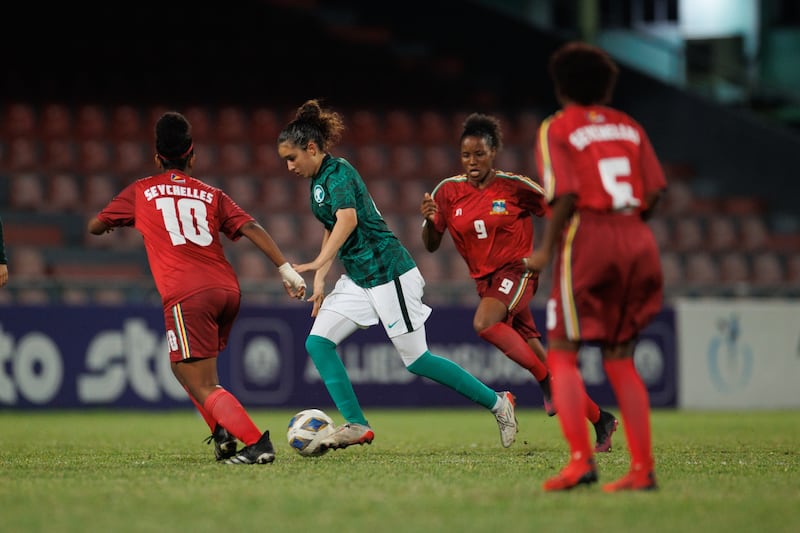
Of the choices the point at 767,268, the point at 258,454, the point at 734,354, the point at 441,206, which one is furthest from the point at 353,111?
the point at 258,454

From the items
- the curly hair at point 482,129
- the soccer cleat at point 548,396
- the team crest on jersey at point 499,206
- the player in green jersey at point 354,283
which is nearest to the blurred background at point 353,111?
the soccer cleat at point 548,396

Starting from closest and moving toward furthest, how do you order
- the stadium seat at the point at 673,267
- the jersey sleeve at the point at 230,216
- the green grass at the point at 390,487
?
the green grass at the point at 390,487, the jersey sleeve at the point at 230,216, the stadium seat at the point at 673,267

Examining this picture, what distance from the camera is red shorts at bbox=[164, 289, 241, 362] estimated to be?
6.16 metres

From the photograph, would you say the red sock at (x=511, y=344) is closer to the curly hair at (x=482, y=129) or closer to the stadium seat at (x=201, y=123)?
the curly hair at (x=482, y=129)

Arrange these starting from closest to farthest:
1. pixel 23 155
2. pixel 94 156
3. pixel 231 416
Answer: pixel 231 416 < pixel 23 155 < pixel 94 156

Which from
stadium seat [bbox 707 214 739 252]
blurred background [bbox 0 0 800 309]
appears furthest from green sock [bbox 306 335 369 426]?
stadium seat [bbox 707 214 739 252]

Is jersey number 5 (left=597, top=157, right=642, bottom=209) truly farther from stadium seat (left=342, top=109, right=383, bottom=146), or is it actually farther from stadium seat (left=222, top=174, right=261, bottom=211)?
stadium seat (left=342, top=109, right=383, bottom=146)

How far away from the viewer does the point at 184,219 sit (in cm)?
627

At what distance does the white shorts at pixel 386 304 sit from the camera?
686 cm

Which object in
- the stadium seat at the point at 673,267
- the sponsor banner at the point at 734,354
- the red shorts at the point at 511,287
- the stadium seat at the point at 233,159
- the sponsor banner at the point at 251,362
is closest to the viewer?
the red shorts at the point at 511,287

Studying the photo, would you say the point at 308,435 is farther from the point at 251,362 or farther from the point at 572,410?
the point at 251,362

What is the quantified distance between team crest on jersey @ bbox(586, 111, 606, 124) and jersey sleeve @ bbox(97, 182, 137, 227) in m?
2.69

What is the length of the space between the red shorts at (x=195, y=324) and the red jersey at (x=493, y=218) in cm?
187

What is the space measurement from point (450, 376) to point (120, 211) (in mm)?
2188
